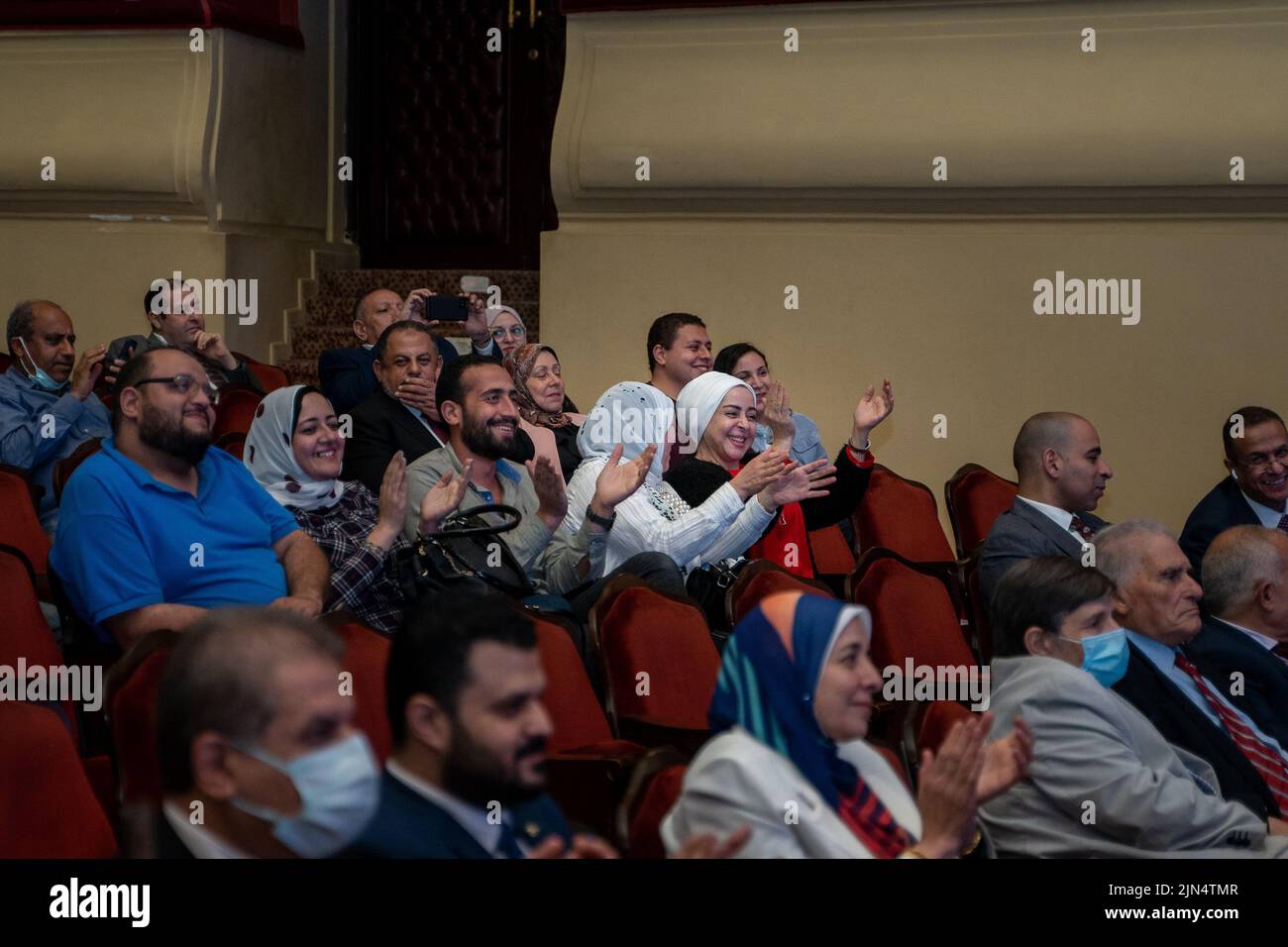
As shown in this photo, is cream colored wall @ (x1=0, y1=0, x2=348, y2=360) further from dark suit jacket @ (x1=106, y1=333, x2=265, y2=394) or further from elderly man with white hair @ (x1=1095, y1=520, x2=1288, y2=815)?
elderly man with white hair @ (x1=1095, y1=520, x2=1288, y2=815)

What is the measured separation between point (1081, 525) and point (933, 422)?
2055mm

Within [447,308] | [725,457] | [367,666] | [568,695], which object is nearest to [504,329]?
[447,308]

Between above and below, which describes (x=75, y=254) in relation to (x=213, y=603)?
above

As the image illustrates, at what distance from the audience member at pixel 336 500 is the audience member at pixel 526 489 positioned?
0.47 ft

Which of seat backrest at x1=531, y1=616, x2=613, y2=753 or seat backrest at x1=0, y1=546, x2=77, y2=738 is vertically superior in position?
seat backrest at x1=0, y1=546, x2=77, y2=738

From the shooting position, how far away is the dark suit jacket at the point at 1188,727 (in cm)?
281

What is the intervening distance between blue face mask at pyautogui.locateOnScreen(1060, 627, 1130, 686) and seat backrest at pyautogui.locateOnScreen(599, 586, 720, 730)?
2.28 feet

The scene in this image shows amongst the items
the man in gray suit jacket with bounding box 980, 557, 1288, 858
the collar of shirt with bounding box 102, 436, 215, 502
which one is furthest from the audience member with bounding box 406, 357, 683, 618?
the man in gray suit jacket with bounding box 980, 557, 1288, 858

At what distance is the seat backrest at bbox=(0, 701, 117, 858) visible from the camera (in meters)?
2.07

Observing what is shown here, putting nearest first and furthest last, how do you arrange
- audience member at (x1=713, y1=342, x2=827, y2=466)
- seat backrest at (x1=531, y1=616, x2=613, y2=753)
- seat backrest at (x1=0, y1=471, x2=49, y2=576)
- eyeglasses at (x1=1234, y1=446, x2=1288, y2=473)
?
1. seat backrest at (x1=531, y1=616, x2=613, y2=753)
2. seat backrest at (x1=0, y1=471, x2=49, y2=576)
3. eyeglasses at (x1=1234, y1=446, x2=1288, y2=473)
4. audience member at (x1=713, y1=342, x2=827, y2=466)
